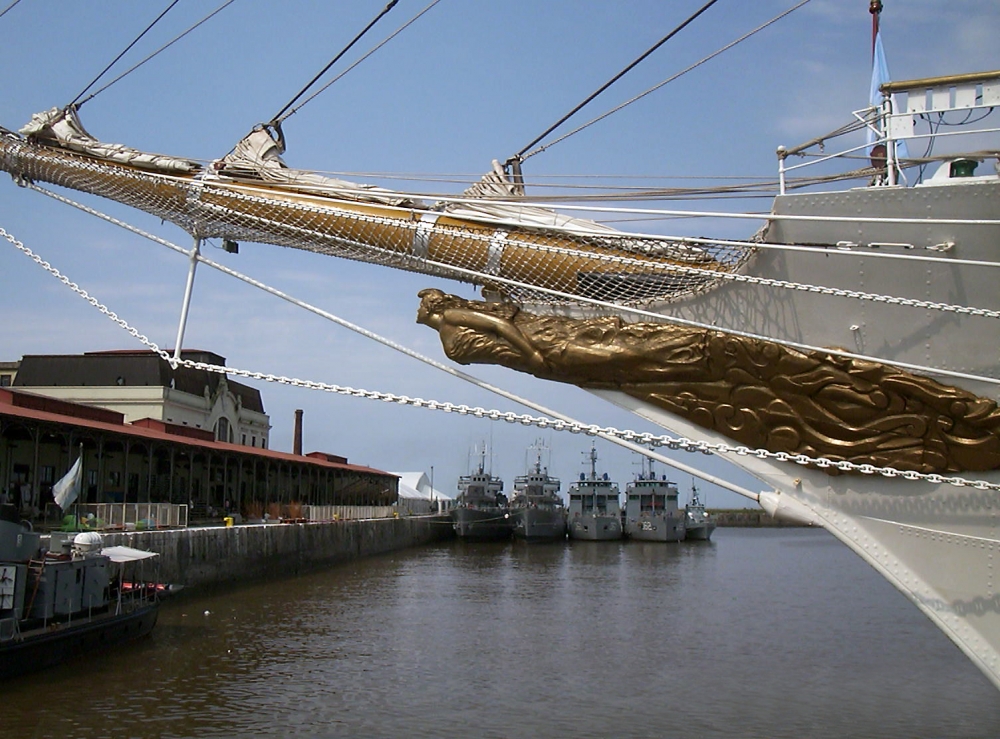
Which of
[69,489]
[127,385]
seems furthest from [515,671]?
[127,385]

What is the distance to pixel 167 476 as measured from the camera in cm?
3133

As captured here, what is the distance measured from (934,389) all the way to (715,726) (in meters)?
6.24

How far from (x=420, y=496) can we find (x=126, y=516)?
171 ft

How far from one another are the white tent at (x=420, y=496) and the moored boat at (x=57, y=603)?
142ft

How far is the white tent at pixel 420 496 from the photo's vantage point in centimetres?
6088

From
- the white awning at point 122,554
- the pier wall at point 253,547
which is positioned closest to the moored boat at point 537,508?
the pier wall at point 253,547

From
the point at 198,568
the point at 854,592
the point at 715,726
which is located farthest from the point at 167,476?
the point at 715,726

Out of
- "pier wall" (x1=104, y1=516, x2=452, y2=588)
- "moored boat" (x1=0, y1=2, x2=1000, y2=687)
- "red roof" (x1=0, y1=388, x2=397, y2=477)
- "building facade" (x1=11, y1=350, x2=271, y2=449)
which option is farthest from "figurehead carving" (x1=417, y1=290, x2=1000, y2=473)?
"building facade" (x1=11, y1=350, x2=271, y2=449)

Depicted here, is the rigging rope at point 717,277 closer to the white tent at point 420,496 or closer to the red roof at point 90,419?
the red roof at point 90,419

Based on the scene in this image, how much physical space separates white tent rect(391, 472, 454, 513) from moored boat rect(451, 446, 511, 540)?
3741 millimetres

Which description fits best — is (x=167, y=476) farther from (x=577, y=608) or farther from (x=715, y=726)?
(x=715, y=726)

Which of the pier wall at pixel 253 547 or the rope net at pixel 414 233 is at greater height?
the rope net at pixel 414 233

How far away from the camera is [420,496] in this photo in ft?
240

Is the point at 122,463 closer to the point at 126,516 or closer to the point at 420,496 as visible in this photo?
the point at 126,516
